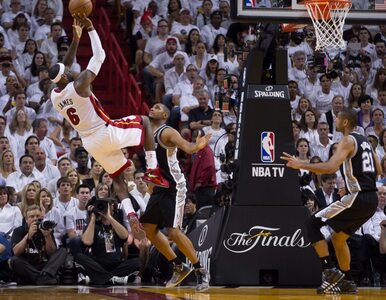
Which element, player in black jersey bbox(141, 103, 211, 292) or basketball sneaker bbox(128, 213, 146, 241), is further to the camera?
player in black jersey bbox(141, 103, 211, 292)

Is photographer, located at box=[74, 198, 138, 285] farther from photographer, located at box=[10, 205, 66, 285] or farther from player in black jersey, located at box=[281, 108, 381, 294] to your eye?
player in black jersey, located at box=[281, 108, 381, 294]

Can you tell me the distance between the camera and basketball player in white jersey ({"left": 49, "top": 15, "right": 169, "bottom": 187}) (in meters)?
10.8

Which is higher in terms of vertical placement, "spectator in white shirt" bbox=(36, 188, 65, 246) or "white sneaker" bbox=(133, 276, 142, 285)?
"spectator in white shirt" bbox=(36, 188, 65, 246)

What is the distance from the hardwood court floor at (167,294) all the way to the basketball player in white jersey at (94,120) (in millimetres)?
1401

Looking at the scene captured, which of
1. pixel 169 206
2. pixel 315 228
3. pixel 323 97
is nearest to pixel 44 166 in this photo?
pixel 169 206

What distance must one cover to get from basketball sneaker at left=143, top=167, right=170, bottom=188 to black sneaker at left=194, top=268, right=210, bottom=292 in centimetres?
109

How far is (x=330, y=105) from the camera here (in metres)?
18.8

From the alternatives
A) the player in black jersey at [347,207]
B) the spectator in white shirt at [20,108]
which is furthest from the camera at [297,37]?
the spectator in white shirt at [20,108]

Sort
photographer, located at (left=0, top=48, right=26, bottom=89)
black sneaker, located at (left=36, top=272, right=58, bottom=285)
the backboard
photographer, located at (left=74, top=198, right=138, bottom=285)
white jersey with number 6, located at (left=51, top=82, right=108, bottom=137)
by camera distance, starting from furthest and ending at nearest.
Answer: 1. photographer, located at (left=0, top=48, right=26, bottom=89)
2. photographer, located at (left=74, top=198, right=138, bottom=285)
3. black sneaker, located at (left=36, top=272, right=58, bottom=285)
4. the backboard
5. white jersey with number 6, located at (left=51, top=82, right=108, bottom=137)

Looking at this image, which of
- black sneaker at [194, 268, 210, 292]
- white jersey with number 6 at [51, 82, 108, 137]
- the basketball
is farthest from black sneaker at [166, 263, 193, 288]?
the basketball

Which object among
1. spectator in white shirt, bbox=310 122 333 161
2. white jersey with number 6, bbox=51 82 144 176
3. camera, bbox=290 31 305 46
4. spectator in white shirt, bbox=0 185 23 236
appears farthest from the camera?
spectator in white shirt, bbox=310 122 333 161

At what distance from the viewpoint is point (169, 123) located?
1770 cm

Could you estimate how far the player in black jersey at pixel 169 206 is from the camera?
38.3 ft

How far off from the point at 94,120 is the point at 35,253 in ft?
10.7
